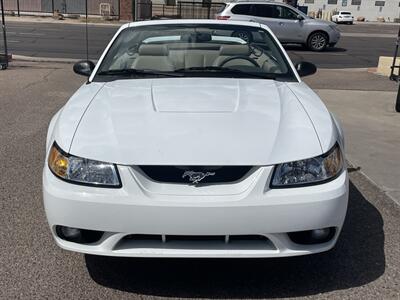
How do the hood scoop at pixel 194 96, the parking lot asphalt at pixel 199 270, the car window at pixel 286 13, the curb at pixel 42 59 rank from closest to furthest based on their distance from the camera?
the parking lot asphalt at pixel 199 270
the hood scoop at pixel 194 96
the curb at pixel 42 59
the car window at pixel 286 13

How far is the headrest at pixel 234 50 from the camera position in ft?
14.9

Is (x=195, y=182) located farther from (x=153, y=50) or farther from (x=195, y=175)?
(x=153, y=50)

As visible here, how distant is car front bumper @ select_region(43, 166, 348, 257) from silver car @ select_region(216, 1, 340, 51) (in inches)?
697

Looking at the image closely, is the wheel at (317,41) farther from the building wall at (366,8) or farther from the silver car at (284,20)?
the building wall at (366,8)

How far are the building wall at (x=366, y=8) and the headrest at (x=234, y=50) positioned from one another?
69.9m

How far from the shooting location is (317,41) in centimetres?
2011

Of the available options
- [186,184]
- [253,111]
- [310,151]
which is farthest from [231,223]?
[253,111]

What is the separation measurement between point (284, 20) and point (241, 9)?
170cm

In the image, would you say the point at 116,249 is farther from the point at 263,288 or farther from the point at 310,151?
the point at 310,151

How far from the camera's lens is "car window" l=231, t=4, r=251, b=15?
1973 cm

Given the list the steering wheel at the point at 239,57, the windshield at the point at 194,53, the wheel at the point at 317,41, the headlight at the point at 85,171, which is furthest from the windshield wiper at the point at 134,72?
the wheel at the point at 317,41

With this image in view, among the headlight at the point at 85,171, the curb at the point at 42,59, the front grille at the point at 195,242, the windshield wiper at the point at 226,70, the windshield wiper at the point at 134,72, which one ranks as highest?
the windshield wiper at the point at 226,70

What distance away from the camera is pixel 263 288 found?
308 centimetres

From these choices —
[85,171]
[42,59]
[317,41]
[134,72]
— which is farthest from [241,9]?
[85,171]
